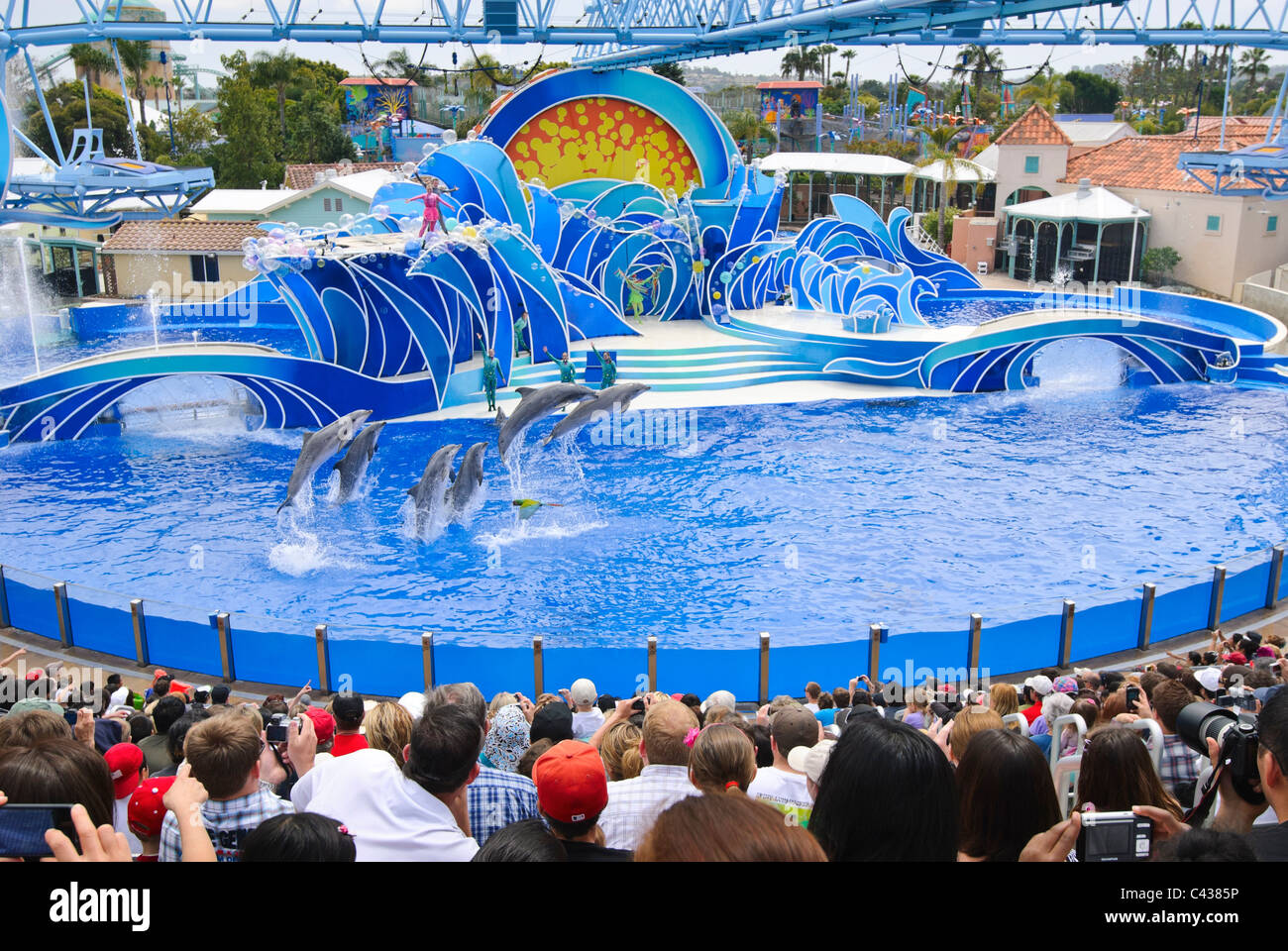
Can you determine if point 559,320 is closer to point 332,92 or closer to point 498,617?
point 498,617

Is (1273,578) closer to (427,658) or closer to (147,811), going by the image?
(427,658)

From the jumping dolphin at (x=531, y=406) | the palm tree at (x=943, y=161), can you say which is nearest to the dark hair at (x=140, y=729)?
the jumping dolphin at (x=531, y=406)

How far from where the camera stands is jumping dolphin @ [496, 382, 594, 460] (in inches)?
571

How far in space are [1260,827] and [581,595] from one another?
31.3 ft

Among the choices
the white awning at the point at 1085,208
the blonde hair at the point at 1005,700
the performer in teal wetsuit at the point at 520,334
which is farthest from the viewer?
the white awning at the point at 1085,208

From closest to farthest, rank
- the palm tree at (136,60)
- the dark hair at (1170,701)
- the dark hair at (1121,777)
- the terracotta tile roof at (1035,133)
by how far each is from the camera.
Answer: the dark hair at (1121,777) < the dark hair at (1170,701) < the terracotta tile roof at (1035,133) < the palm tree at (136,60)

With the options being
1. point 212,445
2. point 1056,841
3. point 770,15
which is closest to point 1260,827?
point 1056,841

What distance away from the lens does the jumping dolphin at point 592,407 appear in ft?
49.0

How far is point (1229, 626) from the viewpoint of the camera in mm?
10805

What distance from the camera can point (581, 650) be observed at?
29.6ft

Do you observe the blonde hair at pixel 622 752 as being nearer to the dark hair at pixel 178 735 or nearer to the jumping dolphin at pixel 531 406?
the dark hair at pixel 178 735

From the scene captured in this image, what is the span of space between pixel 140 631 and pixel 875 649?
6.31 metres

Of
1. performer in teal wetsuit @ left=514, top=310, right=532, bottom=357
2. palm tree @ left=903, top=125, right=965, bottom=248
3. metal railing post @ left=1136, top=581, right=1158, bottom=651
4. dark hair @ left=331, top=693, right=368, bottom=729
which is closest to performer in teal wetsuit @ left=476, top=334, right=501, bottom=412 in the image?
performer in teal wetsuit @ left=514, top=310, right=532, bottom=357

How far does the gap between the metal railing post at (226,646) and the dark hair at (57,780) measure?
6529 millimetres
